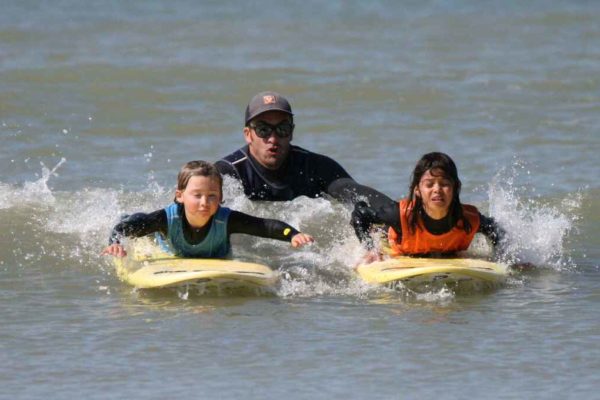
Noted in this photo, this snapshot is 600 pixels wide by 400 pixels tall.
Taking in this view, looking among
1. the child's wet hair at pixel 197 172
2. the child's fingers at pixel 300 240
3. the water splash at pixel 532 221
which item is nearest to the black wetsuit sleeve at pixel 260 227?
the child's fingers at pixel 300 240

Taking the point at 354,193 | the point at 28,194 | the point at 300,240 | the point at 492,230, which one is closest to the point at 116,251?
the point at 300,240

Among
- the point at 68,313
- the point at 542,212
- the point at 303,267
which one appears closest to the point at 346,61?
the point at 542,212

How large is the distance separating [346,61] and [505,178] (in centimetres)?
622

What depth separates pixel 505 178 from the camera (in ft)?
42.6

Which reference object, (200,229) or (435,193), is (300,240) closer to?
(200,229)

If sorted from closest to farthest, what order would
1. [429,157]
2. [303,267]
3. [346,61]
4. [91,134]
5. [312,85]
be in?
[429,157] < [303,267] < [91,134] < [312,85] < [346,61]

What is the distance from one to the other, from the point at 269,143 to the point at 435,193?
1.66 m

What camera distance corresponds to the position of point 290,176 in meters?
10.5

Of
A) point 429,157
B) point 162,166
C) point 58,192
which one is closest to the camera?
point 429,157

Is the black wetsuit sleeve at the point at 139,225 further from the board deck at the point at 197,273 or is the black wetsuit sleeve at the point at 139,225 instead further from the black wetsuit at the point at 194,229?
the board deck at the point at 197,273

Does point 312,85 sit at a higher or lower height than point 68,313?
higher

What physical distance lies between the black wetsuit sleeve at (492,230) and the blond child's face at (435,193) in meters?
0.34

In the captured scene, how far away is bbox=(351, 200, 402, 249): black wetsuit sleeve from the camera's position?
9484 mm

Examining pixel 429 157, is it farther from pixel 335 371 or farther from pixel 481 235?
pixel 335 371
